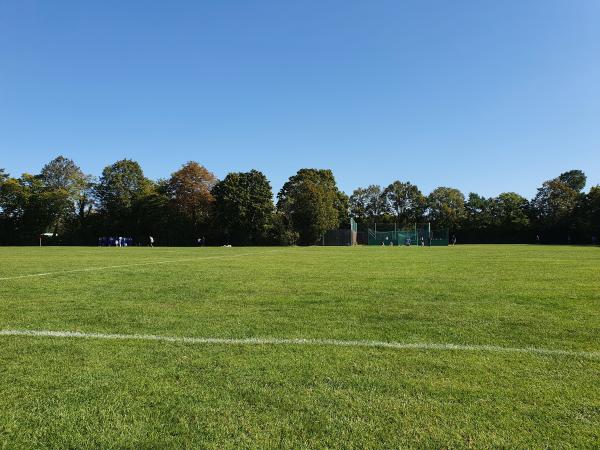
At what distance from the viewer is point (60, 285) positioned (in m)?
10.2

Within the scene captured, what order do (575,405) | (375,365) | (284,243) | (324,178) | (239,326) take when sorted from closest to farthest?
(575,405), (375,365), (239,326), (284,243), (324,178)

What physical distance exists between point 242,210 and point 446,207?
4449 cm

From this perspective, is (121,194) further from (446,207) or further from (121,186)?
(446,207)

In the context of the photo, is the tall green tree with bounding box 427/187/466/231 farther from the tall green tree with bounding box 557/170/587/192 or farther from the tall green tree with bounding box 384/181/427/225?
the tall green tree with bounding box 557/170/587/192

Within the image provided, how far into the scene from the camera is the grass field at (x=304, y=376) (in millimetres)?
2830

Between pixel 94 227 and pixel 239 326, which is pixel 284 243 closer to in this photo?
pixel 94 227

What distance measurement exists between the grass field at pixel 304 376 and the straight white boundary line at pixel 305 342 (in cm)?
4

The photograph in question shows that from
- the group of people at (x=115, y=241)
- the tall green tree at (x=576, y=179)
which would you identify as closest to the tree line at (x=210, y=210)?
the group of people at (x=115, y=241)

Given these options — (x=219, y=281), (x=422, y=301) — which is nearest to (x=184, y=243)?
(x=219, y=281)

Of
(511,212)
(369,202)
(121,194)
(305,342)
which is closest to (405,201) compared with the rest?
(369,202)

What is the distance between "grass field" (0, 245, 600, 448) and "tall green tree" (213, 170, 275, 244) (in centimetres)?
5633

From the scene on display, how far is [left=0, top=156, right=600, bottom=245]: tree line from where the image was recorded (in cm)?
6462

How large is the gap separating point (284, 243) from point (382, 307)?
185ft

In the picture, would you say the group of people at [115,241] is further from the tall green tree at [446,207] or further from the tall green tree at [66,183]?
the tall green tree at [446,207]
